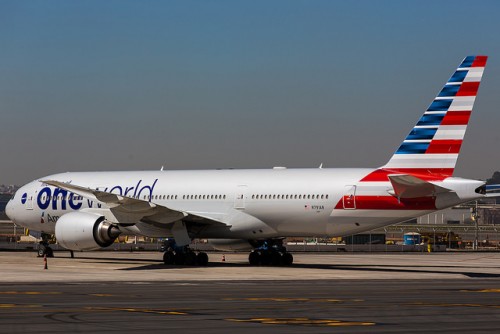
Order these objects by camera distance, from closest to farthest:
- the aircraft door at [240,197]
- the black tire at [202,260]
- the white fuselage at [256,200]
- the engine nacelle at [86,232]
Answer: the white fuselage at [256,200], the engine nacelle at [86,232], the aircraft door at [240,197], the black tire at [202,260]

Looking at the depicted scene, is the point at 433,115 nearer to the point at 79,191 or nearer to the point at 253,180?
the point at 253,180

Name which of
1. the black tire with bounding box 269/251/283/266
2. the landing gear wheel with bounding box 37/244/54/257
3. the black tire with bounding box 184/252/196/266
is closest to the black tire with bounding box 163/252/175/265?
the black tire with bounding box 184/252/196/266

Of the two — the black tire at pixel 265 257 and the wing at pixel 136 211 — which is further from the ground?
the wing at pixel 136 211

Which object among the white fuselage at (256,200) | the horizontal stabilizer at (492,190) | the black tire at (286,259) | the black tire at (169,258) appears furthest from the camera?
the black tire at (286,259)

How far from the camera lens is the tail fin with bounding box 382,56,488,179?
4050 cm

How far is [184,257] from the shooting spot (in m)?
46.5

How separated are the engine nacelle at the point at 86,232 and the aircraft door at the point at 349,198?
1103cm

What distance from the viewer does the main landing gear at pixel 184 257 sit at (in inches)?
1829

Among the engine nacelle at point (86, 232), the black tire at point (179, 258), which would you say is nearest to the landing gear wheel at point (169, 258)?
the black tire at point (179, 258)

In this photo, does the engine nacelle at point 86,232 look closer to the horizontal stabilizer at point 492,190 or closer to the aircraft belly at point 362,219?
the aircraft belly at point 362,219

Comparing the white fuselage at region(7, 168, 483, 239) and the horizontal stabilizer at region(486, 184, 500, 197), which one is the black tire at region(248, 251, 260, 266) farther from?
the horizontal stabilizer at region(486, 184, 500, 197)

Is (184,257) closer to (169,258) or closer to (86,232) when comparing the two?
(169,258)

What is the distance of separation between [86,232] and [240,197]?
7.34 metres

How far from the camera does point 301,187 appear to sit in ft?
143
